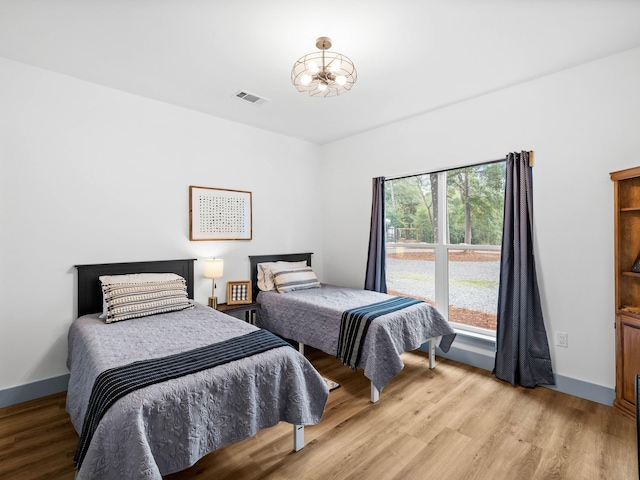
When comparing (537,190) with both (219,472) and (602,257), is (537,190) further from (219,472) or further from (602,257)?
(219,472)

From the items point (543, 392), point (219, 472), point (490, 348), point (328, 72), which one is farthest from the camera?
point (490, 348)

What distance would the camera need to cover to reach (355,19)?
194 cm

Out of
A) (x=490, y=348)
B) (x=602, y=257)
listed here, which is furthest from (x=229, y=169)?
(x=602, y=257)

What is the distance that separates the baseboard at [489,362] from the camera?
7.93ft

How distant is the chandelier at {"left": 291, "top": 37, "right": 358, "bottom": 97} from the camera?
2.12 m

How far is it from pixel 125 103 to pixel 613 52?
4.00 metres

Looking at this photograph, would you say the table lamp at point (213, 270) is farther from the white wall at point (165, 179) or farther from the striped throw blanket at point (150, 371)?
the striped throw blanket at point (150, 371)

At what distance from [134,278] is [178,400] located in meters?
1.71

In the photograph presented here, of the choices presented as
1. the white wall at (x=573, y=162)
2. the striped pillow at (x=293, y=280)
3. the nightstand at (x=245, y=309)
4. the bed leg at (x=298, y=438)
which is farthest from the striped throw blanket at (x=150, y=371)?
the white wall at (x=573, y=162)

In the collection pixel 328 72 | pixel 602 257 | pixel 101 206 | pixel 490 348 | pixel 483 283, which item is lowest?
pixel 490 348

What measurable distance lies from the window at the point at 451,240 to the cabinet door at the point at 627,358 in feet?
3.15

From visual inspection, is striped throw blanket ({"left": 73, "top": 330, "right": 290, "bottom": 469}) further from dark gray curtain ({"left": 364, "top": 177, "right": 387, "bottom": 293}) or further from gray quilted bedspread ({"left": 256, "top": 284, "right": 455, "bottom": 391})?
dark gray curtain ({"left": 364, "top": 177, "right": 387, "bottom": 293})

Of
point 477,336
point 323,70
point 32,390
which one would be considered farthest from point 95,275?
point 477,336

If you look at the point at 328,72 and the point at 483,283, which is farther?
the point at 483,283
